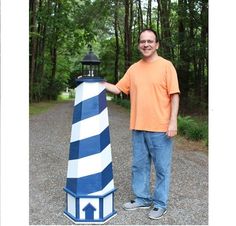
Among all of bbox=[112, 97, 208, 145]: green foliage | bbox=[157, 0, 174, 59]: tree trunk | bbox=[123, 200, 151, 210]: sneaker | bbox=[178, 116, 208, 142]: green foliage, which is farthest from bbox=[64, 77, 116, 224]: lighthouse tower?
bbox=[157, 0, 174, 59]: tree trunk

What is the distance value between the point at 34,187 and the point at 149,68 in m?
2.42

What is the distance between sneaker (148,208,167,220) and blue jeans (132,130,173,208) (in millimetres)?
48

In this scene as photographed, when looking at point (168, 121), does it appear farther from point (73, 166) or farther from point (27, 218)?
point (27, 218)

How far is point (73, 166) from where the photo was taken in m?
4.88

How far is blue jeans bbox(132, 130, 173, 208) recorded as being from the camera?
16.1ft

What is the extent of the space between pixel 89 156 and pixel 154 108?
84 centimetres

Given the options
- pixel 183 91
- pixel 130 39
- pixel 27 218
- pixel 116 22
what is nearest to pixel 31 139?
pixel 27 218

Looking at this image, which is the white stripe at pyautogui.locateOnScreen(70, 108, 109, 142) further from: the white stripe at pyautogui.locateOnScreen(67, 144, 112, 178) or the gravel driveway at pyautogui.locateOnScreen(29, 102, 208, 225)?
the gravel driveway at pyautogui.locateOnScreen(29, 102, 208, 225)

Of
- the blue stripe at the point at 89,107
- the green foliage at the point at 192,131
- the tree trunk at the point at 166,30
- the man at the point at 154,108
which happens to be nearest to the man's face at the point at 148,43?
the man at the point at 154,108

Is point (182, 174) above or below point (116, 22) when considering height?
below

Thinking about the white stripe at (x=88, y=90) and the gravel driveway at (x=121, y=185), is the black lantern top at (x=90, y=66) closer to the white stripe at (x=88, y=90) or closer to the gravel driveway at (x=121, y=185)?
the white stripe at (x=88, y=90)

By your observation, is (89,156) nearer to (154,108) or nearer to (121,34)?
(154,108)
